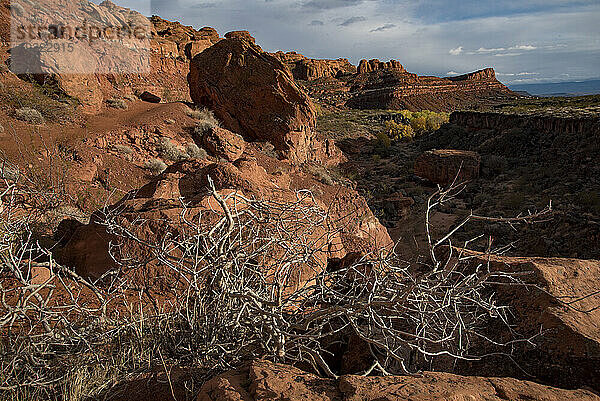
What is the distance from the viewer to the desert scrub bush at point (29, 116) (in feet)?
34.6

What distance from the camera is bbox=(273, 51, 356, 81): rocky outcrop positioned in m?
74.2

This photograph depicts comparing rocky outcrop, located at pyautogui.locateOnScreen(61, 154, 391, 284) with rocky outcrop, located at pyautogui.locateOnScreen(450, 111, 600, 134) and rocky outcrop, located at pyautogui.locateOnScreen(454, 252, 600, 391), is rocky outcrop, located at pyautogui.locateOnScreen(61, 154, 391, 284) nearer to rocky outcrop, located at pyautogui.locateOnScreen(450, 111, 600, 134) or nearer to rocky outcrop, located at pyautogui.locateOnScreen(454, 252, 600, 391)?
rocky outcrop, located at pyautogui.locateOnScreen(454, 252, 600, 391)

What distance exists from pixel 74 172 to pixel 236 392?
9235 mm

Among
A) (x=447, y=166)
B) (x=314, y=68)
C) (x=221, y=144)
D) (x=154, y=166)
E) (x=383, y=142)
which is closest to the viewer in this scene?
(x=154, y=166)

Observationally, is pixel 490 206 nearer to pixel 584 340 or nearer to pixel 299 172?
pixel 299 172

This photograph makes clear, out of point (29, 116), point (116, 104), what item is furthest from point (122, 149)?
point (116, 104)

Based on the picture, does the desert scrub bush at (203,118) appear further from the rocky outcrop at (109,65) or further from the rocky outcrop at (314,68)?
the rocky outcrop at (314,68)

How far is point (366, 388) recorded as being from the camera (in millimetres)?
1735

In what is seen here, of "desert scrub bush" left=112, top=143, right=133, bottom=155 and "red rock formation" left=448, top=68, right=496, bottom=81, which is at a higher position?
"red rock formation" left=448, top=68, right=496, bottom=81

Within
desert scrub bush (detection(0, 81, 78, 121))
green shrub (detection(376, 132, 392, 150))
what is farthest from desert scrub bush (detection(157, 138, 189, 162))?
green shrub (detection(376, 132, 392, 150))

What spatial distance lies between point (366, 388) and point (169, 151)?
460 inches

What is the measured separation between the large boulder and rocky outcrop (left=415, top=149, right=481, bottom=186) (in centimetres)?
710

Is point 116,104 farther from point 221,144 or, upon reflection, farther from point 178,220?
point 178,220

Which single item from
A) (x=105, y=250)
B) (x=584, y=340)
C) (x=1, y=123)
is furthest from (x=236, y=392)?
(x=1, y=123)
